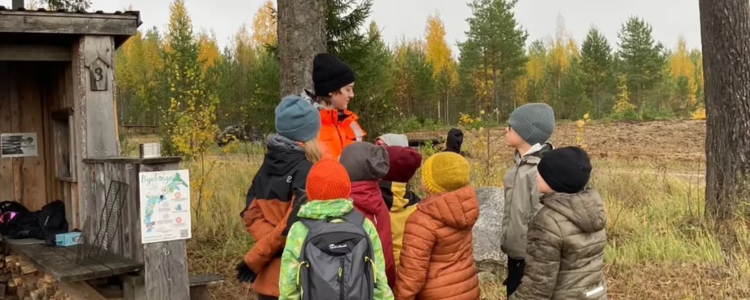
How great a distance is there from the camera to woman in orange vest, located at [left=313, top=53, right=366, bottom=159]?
407 cm

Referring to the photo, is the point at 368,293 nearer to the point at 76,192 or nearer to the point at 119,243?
the point at 119,243

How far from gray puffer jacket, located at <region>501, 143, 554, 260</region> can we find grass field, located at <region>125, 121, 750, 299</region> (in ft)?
6.68

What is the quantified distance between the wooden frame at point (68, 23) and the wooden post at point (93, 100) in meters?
0.10

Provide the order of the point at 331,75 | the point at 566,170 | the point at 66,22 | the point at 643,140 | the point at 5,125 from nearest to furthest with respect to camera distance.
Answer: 1. the point at 566,170
2. the point at 331,75
3. the point at 66,22
4. the point at 5,125
5. the point at 643,140

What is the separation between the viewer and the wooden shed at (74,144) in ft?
15.7

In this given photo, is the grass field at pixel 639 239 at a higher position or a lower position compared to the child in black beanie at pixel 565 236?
lower

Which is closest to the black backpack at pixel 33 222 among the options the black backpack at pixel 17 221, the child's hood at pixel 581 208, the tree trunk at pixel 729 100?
the black backpack at pixel 17 221

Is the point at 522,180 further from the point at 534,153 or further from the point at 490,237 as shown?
the point at 490,237

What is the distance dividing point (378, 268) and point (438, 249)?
0.44 m

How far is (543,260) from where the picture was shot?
9.87ft

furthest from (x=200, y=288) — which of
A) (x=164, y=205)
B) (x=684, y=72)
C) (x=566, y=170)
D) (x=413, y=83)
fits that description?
(x=684, y=72)

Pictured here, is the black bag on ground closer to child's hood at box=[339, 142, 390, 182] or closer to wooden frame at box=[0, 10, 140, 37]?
wooden frame at box=[0, 10, 140, 37]

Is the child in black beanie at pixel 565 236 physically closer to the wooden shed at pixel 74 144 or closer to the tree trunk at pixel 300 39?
the wooden shed at pixel 74 144

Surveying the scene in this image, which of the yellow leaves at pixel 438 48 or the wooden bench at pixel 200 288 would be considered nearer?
the wooden bench at pixel 200 288
